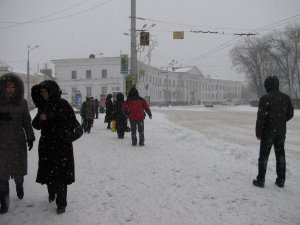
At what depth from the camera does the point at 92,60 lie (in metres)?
74.6

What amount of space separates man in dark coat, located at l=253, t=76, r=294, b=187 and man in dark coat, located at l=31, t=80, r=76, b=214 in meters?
3.38

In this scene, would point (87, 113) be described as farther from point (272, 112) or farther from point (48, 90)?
point (48, 90)

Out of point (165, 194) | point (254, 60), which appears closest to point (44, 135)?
point (165, 194)

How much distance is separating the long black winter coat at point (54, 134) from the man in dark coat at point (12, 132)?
283 mm

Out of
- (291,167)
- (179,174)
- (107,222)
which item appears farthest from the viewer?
(291,167)

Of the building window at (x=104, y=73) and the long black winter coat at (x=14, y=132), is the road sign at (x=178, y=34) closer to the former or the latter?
the long black winter coat at (x=14, y=132)

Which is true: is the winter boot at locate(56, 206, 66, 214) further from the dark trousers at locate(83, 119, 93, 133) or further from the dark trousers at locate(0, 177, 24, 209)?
the dark trousers at locate(83, 119, 93, 133)

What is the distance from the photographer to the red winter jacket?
11.3 metres

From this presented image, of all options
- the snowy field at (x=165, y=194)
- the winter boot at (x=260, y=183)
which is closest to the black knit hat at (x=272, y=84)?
the winter boot at (x=260, y=183)

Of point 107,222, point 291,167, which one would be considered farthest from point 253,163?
point 107,222

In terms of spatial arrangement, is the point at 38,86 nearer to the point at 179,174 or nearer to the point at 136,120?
the point at 179,174

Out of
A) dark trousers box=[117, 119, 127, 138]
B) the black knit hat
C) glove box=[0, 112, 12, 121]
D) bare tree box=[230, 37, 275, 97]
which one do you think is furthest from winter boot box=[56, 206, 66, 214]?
bare tree box=[230, 37, 275, 97]

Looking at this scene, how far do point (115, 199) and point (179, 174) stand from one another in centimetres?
214

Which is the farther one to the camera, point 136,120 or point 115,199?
point 136,120
